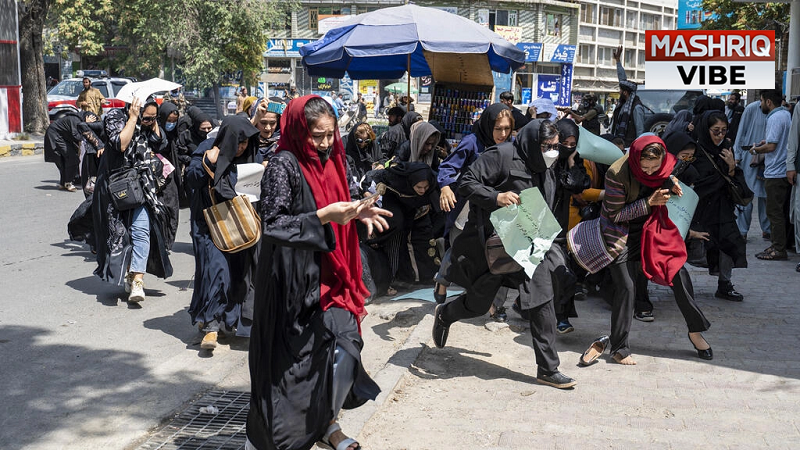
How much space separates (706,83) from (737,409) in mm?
3140

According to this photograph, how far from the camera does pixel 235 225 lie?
5684mm

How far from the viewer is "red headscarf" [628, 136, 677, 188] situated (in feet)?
17.8

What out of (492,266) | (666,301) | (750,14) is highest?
(750,14)

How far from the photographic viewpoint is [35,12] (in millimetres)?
23453

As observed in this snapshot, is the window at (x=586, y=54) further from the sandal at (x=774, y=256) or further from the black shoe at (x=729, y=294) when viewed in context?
the black shoe at (x=729, y=294)

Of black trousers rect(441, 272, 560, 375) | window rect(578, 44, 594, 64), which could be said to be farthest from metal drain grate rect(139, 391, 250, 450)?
window rect(578, 44, 594, 64)

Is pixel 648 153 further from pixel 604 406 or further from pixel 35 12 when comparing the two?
pixel 35 12

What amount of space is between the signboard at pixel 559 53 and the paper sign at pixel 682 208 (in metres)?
60.1

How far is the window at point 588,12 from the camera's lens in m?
70.8

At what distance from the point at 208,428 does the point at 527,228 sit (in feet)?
7.11

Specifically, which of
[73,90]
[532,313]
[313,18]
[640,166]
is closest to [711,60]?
[640,166]

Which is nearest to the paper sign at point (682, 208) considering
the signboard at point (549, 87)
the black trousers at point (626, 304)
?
the black trousers at point (626, 304)

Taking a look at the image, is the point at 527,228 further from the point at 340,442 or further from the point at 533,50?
the point at 533,50

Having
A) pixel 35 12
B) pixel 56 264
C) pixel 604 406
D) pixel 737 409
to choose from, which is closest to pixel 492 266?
pixel 604 406
